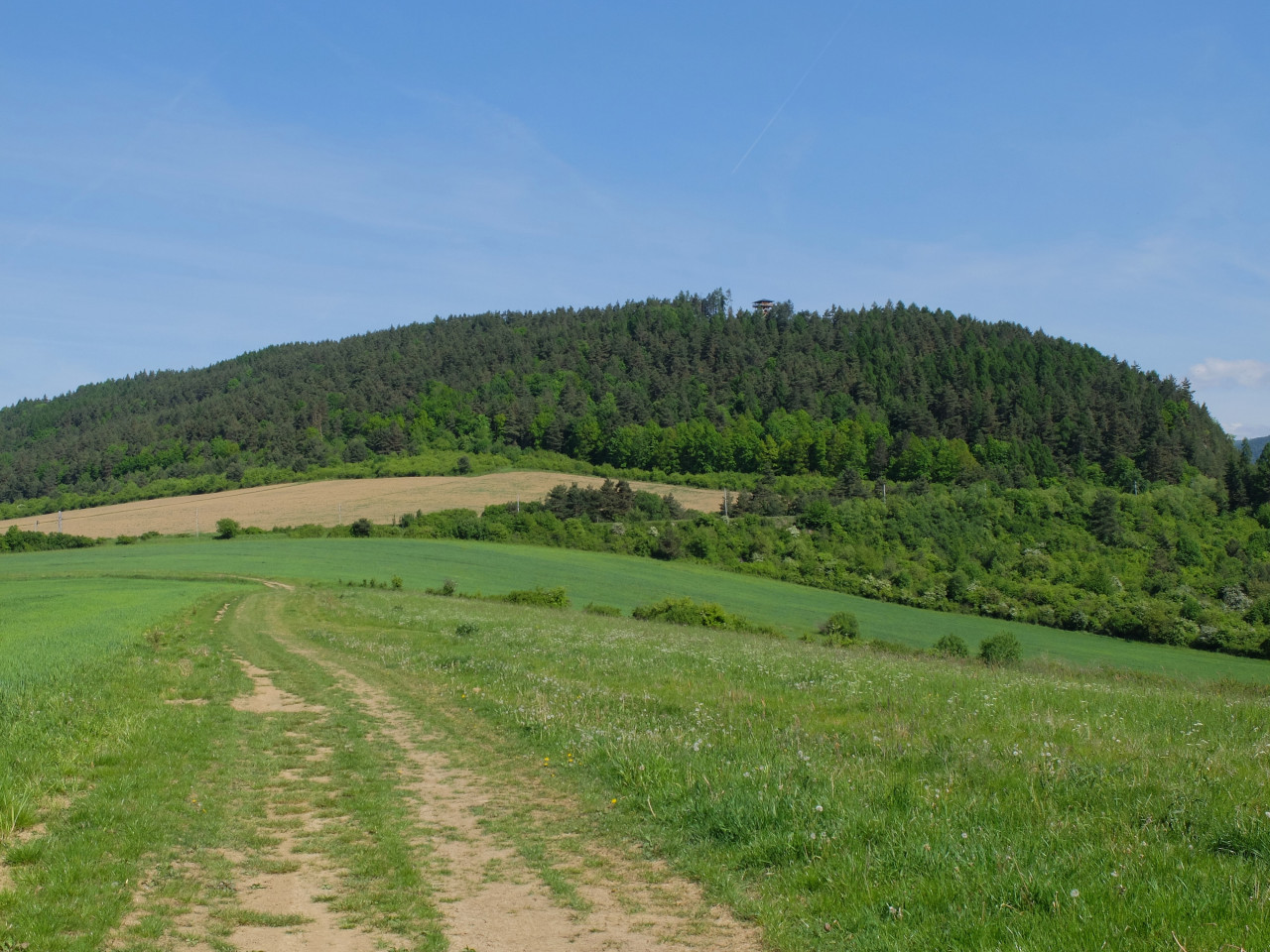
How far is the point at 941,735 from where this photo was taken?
10016 millimetres

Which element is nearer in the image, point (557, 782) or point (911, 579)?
point (557, 782)

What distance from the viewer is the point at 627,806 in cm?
830

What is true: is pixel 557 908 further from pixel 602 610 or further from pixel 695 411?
pixel 695 411

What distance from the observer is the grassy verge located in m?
5.28

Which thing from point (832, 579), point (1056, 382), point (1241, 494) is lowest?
point (832, 579)

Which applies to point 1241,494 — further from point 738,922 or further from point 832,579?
point 738,922

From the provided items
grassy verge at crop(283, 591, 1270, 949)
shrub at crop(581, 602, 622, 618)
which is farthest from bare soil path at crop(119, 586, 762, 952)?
shrub at crop(581, 602, 622, 618)

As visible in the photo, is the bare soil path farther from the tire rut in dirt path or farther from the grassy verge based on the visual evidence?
the grassy verge

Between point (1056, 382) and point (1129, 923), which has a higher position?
point (1056, 382)

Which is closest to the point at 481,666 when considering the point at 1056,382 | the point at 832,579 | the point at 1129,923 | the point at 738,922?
the point at 738,922

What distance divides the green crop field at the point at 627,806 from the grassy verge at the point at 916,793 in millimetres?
33

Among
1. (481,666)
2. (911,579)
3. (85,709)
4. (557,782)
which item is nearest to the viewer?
(557,782)

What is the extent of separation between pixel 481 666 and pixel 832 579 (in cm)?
7361

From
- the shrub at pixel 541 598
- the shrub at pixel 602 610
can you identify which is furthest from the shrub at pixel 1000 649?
the shrub at pixel 541 598
